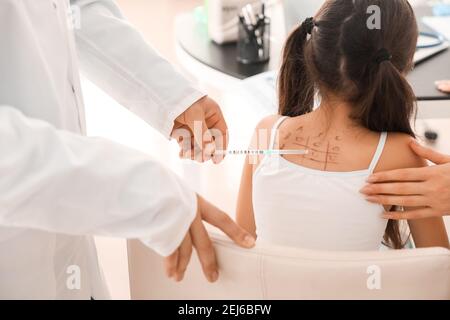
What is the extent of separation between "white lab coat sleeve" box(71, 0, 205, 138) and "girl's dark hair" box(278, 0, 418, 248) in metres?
0.25

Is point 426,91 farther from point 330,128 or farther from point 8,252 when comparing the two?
point 8,252

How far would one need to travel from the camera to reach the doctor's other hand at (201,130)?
1.05m

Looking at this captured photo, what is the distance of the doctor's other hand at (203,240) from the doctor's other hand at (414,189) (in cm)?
35

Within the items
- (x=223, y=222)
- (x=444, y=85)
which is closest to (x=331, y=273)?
(x=223, y=222)

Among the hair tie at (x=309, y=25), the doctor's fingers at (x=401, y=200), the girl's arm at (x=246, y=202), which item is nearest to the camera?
the doctor's fingers at (x=401, y=200)

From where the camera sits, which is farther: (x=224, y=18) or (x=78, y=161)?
(x=224, y=18)

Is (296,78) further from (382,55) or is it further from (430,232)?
(430,232)

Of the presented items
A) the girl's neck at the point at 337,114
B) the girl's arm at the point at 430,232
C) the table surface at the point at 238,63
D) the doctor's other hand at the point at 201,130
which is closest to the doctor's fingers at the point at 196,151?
the doctor's other hand at the point at 201,130

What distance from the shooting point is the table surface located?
148 cm

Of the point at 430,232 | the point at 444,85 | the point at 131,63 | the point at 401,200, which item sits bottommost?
the point at 430,232

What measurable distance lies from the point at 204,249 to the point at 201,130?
353mm

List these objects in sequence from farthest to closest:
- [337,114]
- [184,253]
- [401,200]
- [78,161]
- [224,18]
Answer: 1. [224,18]
2. [337,114]
3. [401,200]
4. [184,253]
5. [78,161]

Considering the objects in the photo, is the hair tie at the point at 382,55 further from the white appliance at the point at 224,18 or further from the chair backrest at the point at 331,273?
the white appliance at the point at 224,18

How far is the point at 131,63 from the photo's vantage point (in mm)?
1044
